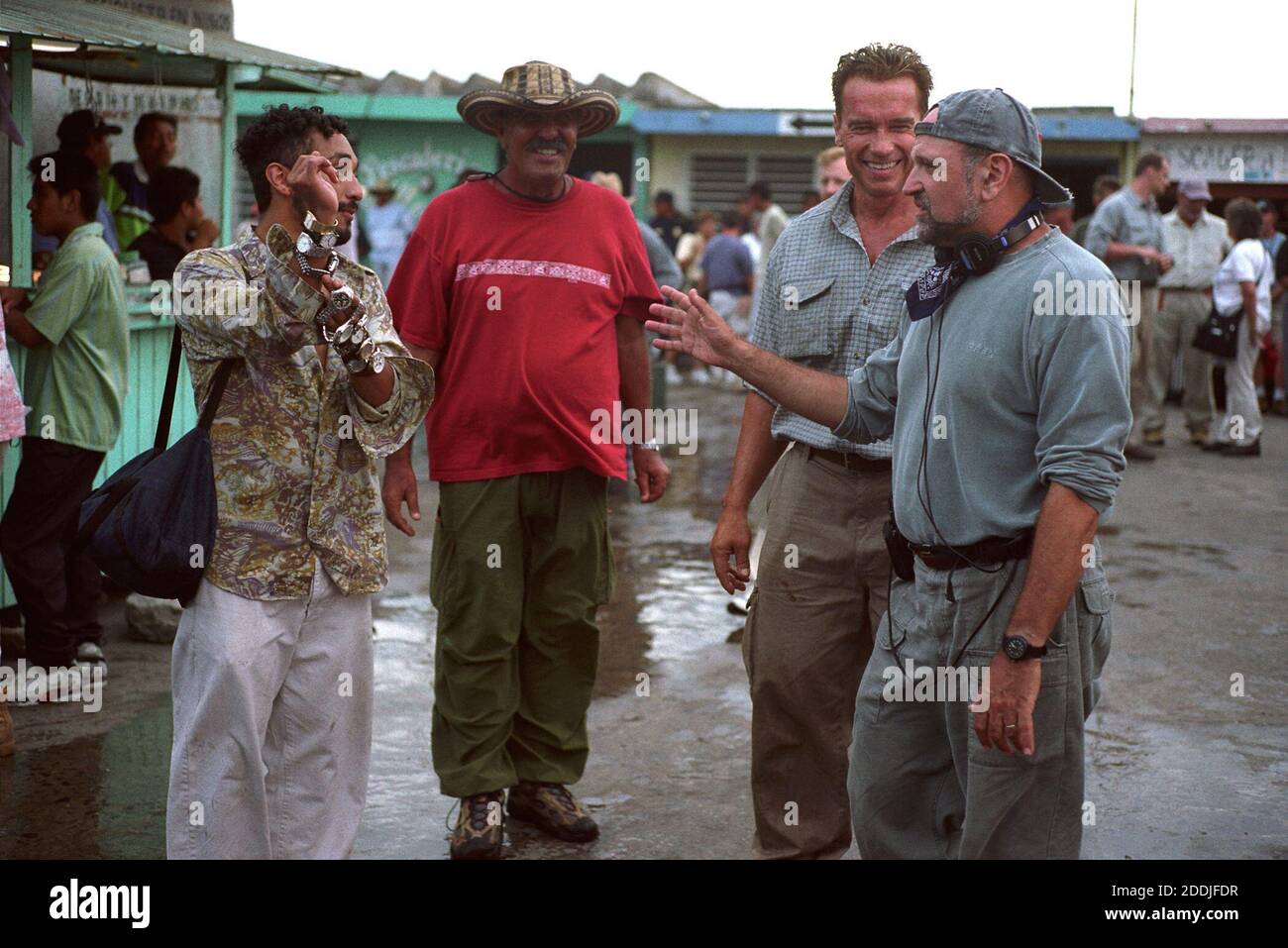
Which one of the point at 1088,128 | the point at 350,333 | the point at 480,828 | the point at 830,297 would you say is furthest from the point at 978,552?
the point at 1088,128

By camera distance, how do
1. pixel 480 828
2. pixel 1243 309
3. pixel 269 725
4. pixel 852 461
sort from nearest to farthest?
pixel 269 725 → pixel 852 461 → pixel 480 828 → pixel 1243 309

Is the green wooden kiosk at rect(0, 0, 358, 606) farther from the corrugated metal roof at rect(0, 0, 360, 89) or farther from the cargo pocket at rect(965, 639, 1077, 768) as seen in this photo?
the cargo pocket at rect(965, 639, 1077, 768)

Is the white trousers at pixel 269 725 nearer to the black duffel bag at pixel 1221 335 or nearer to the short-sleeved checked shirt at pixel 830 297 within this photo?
the short-sleeved checked shirt at pixel 830 297

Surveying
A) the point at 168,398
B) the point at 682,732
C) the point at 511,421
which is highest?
the point at 168,398

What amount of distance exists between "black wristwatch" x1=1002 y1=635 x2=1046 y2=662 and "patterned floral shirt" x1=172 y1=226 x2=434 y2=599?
1565 millimetres

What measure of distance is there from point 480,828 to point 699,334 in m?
1.84

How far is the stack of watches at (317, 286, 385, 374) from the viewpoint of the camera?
3.47 metres

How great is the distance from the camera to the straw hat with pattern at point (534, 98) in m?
4.66

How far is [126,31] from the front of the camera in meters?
6.85

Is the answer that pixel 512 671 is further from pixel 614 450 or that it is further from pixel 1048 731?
pixel 1048 731

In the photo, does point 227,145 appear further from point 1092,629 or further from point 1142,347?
point 1142,347

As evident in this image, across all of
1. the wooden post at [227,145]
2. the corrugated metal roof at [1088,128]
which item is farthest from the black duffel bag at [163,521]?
the corrugated metal roof at [1088,128]

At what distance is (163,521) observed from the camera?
3549mm
